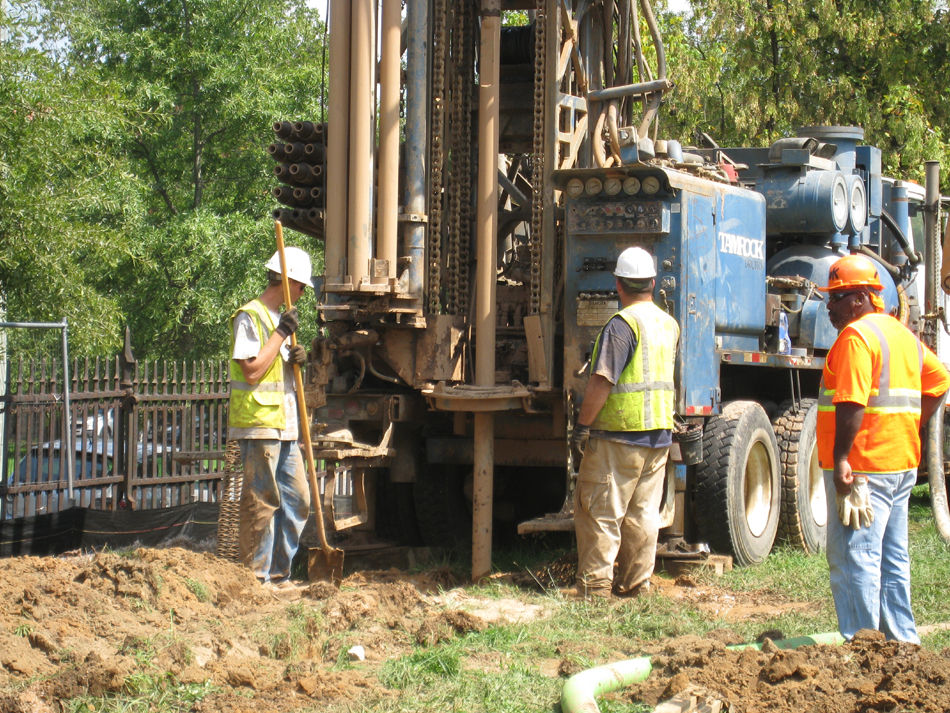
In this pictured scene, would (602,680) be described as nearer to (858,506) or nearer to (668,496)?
(858,506)

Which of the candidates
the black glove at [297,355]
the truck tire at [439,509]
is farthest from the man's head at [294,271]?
the truck tire at [439,509]

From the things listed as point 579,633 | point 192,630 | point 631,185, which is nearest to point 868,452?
point 579,633

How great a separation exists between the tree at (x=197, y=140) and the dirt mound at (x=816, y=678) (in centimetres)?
1148

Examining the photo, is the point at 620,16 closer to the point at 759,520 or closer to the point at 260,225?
the point at 759,520

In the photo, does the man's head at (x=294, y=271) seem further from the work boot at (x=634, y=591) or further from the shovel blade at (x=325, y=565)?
the work boot at (x=634, y=591)

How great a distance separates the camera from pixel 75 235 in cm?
1020

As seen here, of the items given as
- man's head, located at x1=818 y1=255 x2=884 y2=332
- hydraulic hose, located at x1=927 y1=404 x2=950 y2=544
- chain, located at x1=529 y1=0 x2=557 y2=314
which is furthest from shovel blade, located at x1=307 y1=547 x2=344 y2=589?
hydraulic hose, located at x1=927 y1=404 x2=950 y2=544

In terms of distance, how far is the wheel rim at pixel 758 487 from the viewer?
324 inches

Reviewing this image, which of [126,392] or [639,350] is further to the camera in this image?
[126,392]

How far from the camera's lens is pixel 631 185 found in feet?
23.2

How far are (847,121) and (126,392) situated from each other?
13.0 m

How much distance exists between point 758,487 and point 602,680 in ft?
13.3

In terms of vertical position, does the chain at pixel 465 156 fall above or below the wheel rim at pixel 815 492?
above

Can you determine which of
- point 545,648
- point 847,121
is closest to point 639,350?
point 545,648
